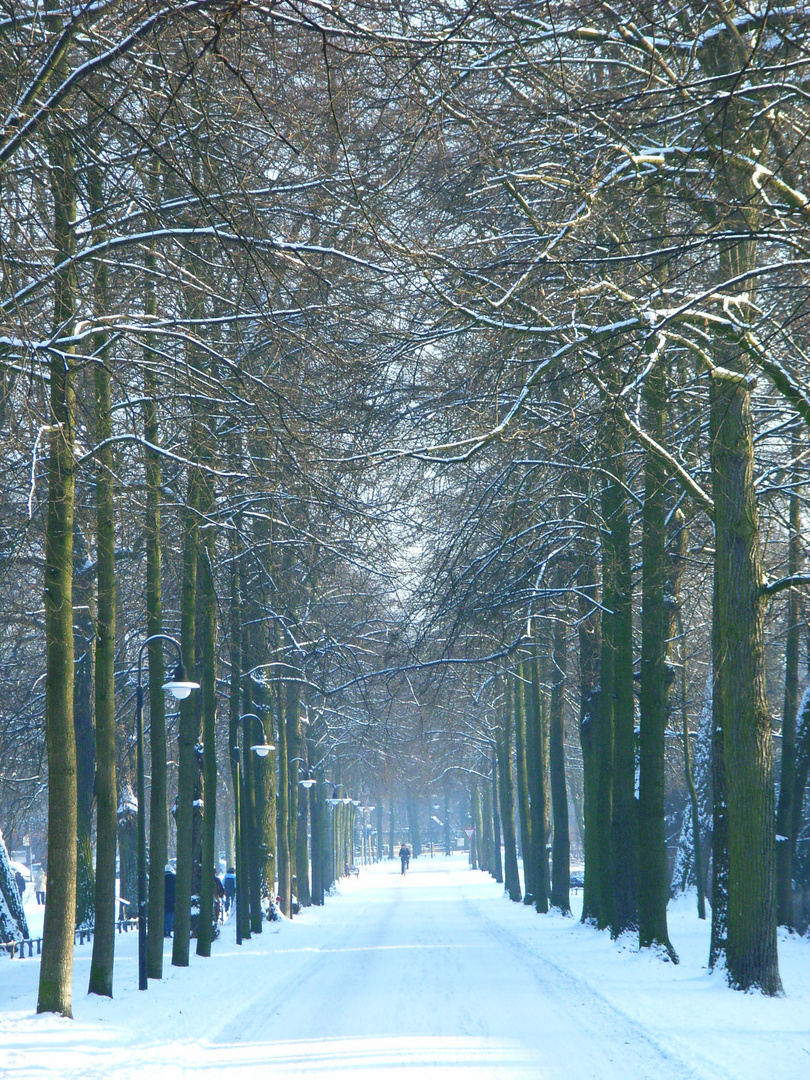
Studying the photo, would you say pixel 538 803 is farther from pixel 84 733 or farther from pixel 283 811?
pixel 84 733

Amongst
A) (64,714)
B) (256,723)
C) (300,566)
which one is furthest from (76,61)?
(256,723)

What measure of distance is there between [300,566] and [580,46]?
1047cm

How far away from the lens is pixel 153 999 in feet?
46.3

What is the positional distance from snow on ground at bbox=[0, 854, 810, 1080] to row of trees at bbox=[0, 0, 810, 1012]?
0.89m

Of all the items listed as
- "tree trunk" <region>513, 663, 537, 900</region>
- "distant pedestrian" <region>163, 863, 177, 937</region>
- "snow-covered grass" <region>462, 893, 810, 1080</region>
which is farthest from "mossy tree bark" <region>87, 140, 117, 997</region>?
"tree trunk" <region>513, 663, 537, 900</region>

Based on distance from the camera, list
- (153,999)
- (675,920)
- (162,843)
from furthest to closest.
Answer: (675,920)
(162,843)
(153,999)

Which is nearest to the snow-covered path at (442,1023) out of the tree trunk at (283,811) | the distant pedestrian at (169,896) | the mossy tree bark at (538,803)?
the distant pedestrian at (169,896)

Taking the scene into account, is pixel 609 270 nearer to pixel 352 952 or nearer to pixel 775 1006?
pixel 775 1006

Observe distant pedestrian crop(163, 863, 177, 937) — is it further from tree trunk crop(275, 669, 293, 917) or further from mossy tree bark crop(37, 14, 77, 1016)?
mossy tree bark crop(37, 14, 77, 1016)

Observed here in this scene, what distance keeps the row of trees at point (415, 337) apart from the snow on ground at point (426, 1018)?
0.89 m

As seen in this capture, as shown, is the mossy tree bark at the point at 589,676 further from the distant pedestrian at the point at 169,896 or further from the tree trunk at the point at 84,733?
the distant pedestrian at the point at 169,896

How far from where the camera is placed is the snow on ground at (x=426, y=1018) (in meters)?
9.38

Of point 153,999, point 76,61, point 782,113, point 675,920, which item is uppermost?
point 76,61

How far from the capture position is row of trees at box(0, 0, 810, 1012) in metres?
8.57
